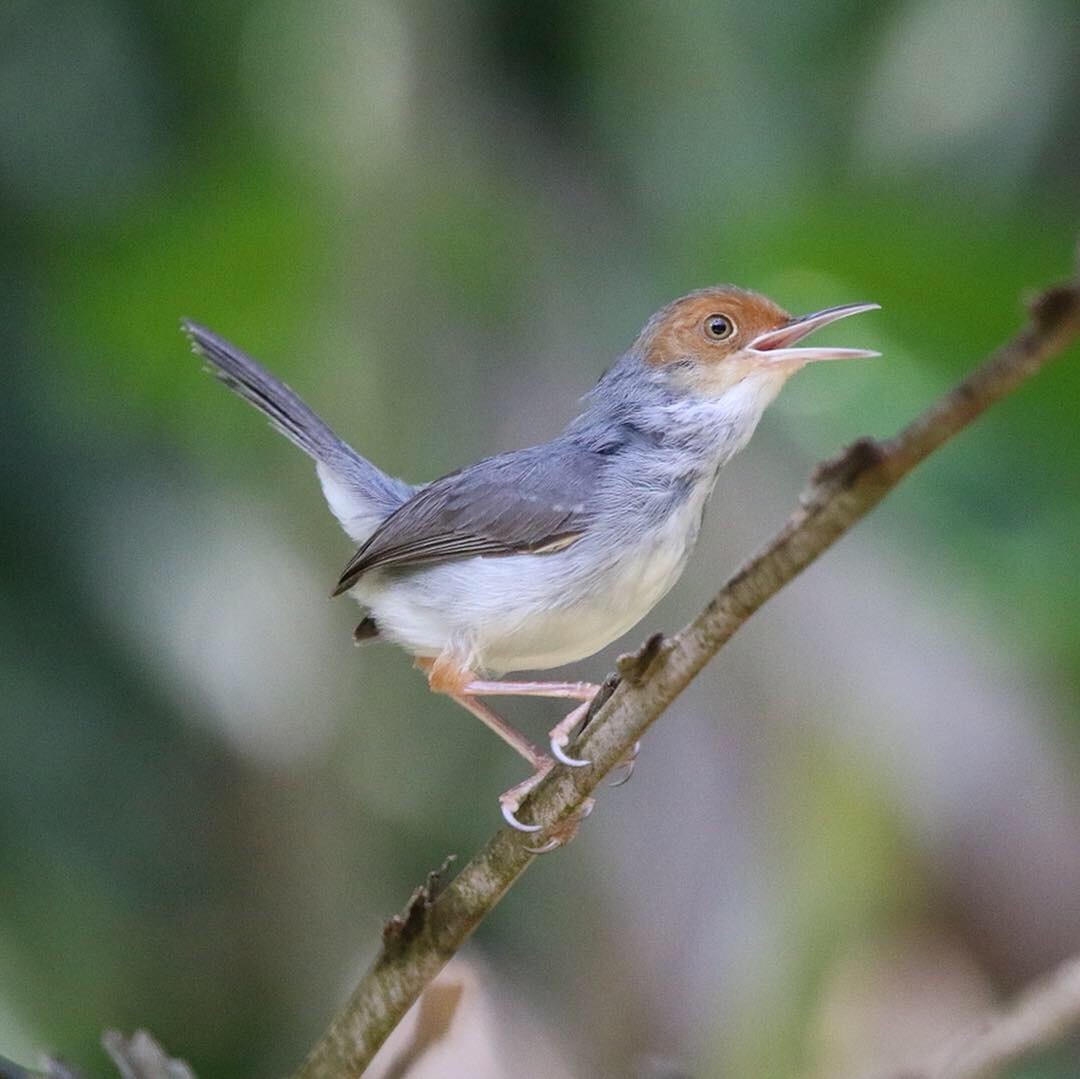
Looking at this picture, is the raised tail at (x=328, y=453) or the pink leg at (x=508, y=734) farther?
the raised tail at (x=328, y=453)

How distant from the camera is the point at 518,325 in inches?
220

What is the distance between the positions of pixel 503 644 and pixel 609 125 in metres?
3.67

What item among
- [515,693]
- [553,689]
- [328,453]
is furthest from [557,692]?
[328,453]

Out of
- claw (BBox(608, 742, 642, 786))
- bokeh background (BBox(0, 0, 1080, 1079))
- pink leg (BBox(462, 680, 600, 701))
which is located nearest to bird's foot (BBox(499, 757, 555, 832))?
claw (BBox(608, 742, 642, 786))

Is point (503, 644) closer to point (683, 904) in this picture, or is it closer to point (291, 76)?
point (683, 904)

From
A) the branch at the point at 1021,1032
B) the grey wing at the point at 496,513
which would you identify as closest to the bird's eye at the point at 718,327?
the grey wing at the point at 496,513

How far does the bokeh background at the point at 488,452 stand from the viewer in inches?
158

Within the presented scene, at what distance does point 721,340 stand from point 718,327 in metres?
0.04

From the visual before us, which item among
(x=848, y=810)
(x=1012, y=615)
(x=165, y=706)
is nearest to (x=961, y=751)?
(x=848, y=810)

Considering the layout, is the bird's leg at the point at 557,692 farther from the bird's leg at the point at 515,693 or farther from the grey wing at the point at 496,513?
the grey wing at the point at 496,513

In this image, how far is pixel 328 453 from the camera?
12.6 feet

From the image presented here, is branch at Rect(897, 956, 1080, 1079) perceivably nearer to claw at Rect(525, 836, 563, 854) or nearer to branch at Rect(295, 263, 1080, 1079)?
branch at Rect(295, 263, 1080, 1079)

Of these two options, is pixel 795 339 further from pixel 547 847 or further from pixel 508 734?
pixel 547 847

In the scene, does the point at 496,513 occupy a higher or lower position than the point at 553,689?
higher
